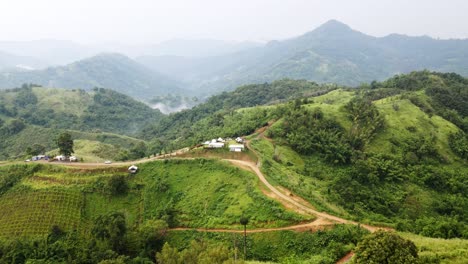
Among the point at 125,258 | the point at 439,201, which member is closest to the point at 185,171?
the point at 125,258

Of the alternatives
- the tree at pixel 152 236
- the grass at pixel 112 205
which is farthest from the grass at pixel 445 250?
the grass at pixel 112 205

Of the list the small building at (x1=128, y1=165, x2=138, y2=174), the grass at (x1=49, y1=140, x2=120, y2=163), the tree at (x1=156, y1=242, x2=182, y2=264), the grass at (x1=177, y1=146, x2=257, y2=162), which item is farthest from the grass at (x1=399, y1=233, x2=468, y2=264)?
the grass at (x1=49, y1=140, x2=120, y2=163)

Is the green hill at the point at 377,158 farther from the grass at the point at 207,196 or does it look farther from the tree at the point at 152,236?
the tree at the point at 152,236

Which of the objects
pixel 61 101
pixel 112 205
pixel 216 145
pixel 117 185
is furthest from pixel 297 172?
pixel 61 101

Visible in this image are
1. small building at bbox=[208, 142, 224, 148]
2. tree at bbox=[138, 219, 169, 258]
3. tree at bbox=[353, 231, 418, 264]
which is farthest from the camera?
small building at bbox=[208, 142, 224, 148]

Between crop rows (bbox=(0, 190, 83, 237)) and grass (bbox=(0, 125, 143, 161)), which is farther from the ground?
crop rows (bbox=(0, 190, 83, 237))

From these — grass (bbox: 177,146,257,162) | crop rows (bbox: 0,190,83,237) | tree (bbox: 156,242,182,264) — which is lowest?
crop rows (bbox: 0,190,83,237)

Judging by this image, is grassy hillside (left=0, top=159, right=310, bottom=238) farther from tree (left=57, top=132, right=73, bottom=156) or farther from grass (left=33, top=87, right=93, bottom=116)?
grass (left=33, top=87, right=93, bottom=116)

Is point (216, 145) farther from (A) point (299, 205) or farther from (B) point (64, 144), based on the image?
(B) point (64, 144)
